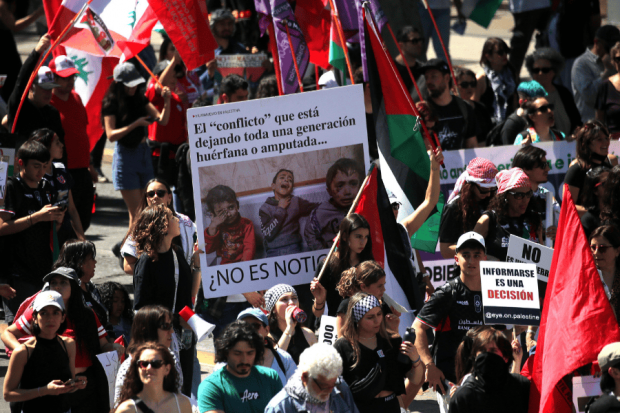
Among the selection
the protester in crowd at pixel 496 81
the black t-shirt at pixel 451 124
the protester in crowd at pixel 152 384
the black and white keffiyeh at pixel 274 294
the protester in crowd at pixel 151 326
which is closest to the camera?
the protester in crowd at pixel 152 384

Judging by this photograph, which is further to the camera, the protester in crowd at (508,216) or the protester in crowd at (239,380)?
the protester in crowd at (508,216)

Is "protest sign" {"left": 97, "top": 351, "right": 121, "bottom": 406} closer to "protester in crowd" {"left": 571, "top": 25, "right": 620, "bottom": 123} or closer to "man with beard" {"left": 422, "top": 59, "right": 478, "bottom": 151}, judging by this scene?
"man with beard" {"left": 422, "top": 59, "right": 478, "bottom": 151}

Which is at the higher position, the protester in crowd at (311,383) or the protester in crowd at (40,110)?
the protester in crowd at (40,110)

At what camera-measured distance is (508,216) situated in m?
6.87

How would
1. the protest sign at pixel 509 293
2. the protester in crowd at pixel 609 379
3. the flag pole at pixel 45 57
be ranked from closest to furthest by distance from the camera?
the protester in crowd at pixel 609 379 → the protest sign at pixel 509 293 → the flag pole at pixel 45 57

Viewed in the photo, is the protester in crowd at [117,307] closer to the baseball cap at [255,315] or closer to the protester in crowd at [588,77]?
the baseball cap at [255,315]

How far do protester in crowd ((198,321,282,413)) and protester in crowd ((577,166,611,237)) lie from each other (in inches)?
144

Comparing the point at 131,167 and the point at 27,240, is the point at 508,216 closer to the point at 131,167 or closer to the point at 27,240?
the point at 27,240

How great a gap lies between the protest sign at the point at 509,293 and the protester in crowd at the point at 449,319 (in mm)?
178

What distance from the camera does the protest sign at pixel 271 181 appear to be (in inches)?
263

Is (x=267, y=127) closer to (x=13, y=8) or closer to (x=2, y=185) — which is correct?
(x=2, y=185)

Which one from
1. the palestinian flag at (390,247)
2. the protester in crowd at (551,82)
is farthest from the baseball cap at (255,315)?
the protester in crowd at (551,82)

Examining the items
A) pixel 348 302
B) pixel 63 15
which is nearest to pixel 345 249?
pixel 348 302

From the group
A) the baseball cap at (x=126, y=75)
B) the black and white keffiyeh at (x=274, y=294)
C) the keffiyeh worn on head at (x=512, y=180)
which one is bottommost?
the black and white keffiyeh at (x=274, y=294)
